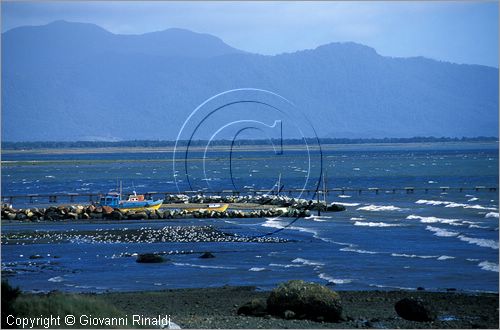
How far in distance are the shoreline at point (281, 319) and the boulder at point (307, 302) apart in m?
0.35

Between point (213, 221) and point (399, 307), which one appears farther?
point (213, 221)

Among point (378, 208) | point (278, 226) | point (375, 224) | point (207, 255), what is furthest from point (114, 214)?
point (207, 255)

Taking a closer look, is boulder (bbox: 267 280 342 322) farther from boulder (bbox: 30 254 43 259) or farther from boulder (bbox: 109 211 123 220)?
boulder (bbox: 109 211 123 220)

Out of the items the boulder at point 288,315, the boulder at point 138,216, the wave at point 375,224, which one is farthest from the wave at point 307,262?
the boulder at point 138,216

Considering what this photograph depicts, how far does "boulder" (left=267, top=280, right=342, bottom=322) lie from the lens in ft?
75.4

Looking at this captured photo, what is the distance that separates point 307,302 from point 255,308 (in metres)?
1.55

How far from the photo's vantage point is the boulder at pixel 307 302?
2297 centimetres

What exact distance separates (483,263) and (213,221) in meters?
27.0

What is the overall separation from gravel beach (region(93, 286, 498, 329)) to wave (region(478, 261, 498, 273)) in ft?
20.4

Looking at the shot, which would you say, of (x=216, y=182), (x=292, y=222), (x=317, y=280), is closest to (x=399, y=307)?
(x=317, y=280)

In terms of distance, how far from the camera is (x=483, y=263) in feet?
120

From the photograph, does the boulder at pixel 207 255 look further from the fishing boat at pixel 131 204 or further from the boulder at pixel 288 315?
the fishing boat at pixel 131 204

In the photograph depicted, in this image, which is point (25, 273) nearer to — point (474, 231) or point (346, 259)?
point (346, 259)

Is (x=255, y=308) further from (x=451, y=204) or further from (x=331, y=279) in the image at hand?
(x=451, y=204)
